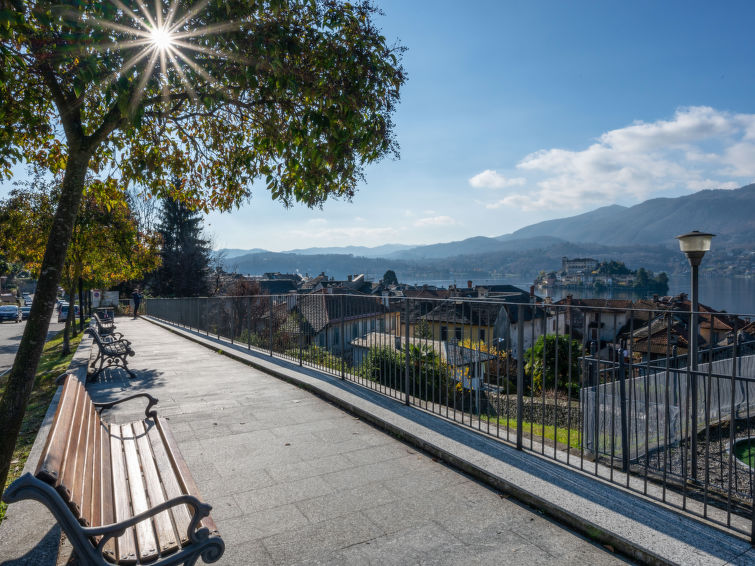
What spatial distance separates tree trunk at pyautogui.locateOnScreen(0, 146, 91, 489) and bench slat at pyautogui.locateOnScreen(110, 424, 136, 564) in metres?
0.73

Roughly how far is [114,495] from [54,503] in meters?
0.92

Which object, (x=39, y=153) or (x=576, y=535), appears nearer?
→ (x=576, y=535)

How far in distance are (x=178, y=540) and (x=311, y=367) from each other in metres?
6.65

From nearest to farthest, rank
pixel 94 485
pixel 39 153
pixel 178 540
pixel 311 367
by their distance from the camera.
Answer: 1. pixel 178 540
2. pixel 94 485
3. pixel 39 153
4. pixel 311 367

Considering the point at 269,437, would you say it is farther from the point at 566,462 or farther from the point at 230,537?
the point at 566,462

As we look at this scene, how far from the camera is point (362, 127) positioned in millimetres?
5551

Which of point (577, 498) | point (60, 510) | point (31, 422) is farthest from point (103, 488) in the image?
point (31, 422)

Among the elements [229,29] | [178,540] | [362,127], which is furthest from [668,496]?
[229,29]

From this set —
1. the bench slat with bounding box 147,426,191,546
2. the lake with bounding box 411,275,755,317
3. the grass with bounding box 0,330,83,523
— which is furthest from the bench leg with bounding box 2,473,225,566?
A: the lake with bounding box 411,275,755,317

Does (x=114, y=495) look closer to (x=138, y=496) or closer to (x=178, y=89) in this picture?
(x=138, y=496)

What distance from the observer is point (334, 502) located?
3.62m

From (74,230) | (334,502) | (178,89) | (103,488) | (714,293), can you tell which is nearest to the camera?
(103,488)

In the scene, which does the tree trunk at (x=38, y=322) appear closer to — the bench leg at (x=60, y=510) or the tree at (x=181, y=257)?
the bench leg at (x=60, y=510)

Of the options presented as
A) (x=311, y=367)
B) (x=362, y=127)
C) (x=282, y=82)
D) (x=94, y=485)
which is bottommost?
(x=311, y=367)
